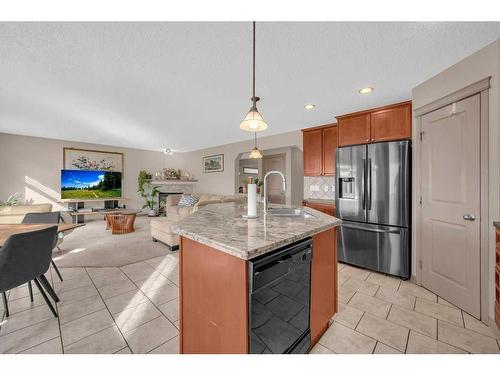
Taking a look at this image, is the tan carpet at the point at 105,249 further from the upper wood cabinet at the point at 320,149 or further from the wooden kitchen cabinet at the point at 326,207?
the upper wood cabinet at the point at 320,149

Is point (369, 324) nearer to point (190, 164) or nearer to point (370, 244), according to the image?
point (370, 244)

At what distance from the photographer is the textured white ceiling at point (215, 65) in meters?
1.53

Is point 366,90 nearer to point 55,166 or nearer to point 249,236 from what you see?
point 249,236

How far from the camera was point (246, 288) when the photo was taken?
2.96 feet

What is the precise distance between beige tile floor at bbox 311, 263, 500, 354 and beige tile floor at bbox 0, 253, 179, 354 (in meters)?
1.25

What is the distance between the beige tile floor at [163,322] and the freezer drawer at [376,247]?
0.20m

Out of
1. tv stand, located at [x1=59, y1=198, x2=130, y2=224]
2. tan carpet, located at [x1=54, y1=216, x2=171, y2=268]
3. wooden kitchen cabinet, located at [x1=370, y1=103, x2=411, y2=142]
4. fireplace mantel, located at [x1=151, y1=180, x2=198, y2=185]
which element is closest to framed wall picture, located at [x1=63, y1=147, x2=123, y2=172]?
tv stand, located at [x1=59, y1=198, x2=130, y2=224]

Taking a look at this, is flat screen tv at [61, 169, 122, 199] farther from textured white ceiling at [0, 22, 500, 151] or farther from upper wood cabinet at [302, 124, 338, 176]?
upper wood cabinet at [302, 124, 338, 176]

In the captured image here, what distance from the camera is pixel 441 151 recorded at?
2104 mm

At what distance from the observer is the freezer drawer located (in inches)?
97.1

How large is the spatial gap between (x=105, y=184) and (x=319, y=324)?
691cm

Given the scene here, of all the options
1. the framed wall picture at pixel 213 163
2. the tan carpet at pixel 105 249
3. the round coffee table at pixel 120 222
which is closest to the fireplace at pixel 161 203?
the framed wall picture at pixel 213 163

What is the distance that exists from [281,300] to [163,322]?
1.23m
